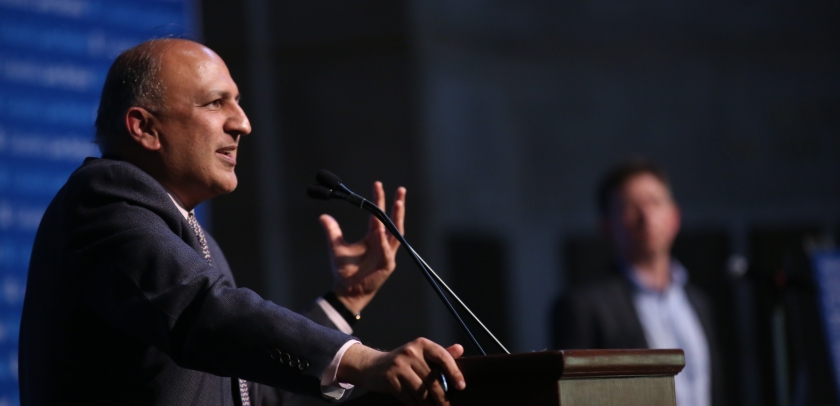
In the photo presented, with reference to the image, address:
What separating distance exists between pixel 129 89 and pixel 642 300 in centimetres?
263

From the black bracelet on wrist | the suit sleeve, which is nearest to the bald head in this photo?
the suit sleeve

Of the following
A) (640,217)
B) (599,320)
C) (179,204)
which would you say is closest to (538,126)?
(640,217)

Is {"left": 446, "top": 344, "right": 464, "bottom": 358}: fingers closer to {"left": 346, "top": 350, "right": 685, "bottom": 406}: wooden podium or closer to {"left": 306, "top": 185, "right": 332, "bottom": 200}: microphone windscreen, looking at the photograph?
{"left": 346, "top": 350, "right": 685, "bottom": 406}: wooden podium

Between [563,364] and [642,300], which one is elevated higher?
[563,364]

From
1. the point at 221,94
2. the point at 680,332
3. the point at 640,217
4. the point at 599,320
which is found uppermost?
the point at 221,94

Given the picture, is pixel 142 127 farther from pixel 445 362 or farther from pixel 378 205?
pixel 445 362

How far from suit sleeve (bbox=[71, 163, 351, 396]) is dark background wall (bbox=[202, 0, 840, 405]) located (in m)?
4.97

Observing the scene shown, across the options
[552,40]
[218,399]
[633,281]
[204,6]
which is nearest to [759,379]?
[552,40]

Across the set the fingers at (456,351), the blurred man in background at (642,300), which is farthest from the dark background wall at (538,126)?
the fingers at (456,351)

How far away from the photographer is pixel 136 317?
1.71 metres

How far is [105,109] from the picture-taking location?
2168 millimetres

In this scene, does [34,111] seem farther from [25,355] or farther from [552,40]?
[552,40]

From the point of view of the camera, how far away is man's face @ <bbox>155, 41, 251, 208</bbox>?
2100 millimetres

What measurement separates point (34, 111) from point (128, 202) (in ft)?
7.36
